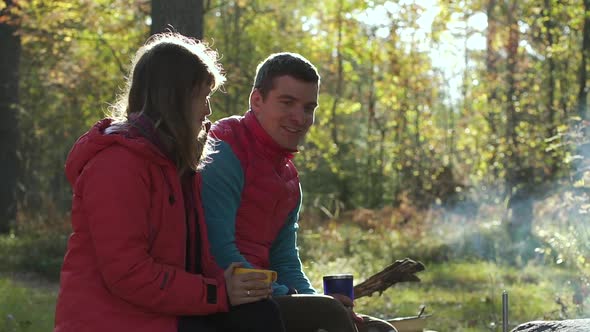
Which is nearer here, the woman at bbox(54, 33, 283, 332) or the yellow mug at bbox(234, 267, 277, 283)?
the woman at bbox(54, 33, 283, 332)

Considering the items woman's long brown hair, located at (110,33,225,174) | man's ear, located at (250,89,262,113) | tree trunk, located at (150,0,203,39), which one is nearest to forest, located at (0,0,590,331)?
tree trunk, located at (150,0,203,39)

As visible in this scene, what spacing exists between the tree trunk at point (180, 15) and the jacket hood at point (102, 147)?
14.5ft

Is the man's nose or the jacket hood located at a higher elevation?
the man's nose

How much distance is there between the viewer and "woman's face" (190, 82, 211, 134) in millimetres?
3564

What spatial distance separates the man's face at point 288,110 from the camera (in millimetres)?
4480

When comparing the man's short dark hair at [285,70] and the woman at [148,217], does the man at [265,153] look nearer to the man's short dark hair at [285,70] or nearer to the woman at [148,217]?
the man's short dark hair at [285,70]

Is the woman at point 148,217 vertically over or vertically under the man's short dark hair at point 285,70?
under

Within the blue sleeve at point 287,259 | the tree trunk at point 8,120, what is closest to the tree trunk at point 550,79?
the tree trunk at point 8,120

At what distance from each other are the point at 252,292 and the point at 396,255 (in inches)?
381

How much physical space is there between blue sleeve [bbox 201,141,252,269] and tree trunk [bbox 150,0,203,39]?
3.50 m

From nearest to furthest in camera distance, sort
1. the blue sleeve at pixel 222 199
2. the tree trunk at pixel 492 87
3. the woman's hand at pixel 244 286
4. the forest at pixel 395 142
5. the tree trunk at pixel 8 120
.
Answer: the woman's hand at pixel 244 286 < the blue sleeve at pixel 222 199 < the forest at pixel 395 142 < the tree trunk at pixel 8 120 < the tree trunk at pixel 492 87

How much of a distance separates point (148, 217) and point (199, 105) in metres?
0.46

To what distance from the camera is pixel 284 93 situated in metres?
4.49

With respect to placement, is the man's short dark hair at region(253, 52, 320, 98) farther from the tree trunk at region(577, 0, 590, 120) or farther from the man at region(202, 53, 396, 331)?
the tree trunk at region(577, 0, 590, 120)
